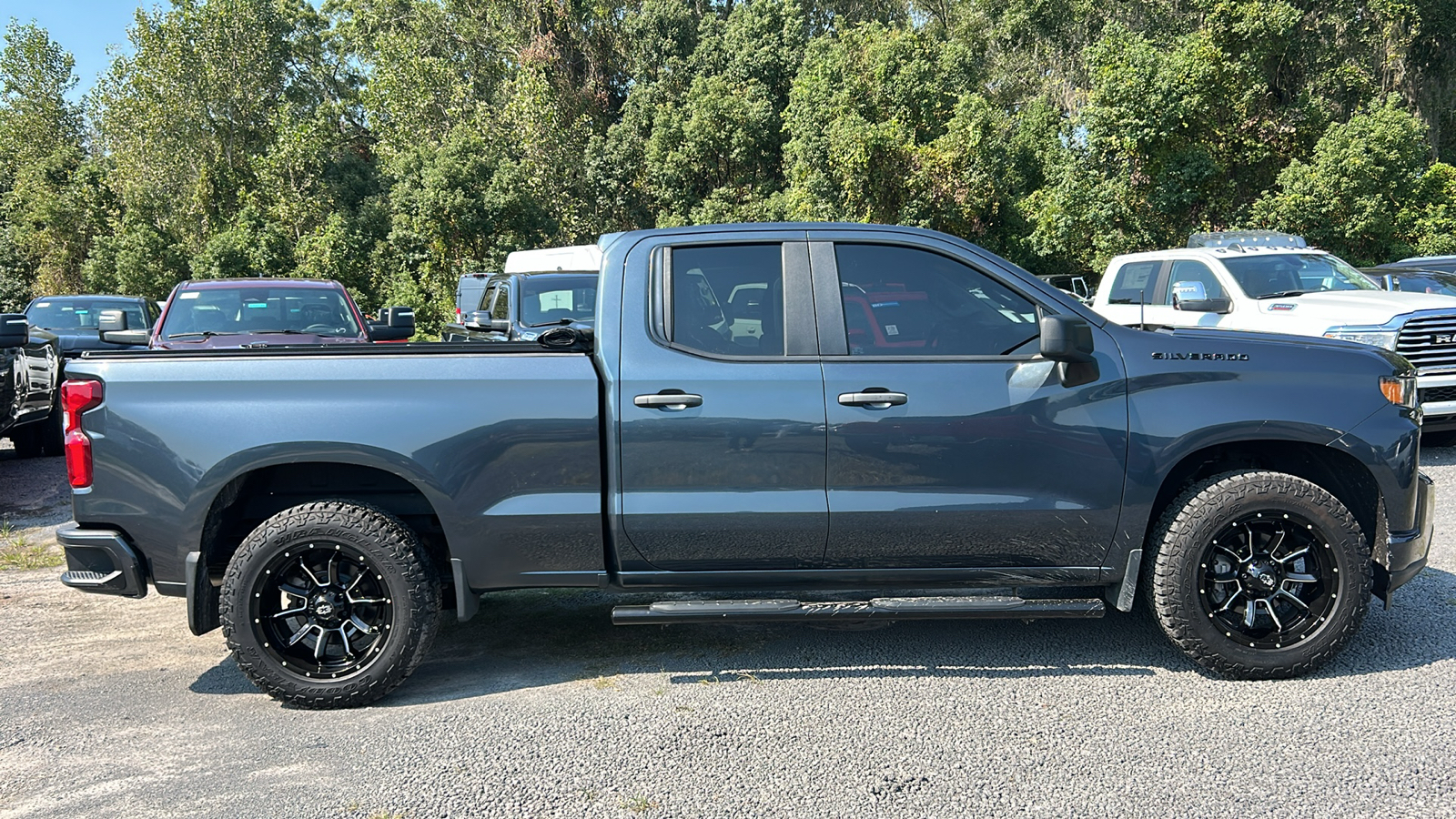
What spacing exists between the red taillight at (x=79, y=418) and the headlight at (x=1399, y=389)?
5.33 meters

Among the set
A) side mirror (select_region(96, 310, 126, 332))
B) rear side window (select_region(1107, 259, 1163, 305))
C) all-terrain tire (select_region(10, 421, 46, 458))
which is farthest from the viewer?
rear side window (select_region(1107, 259, 1163, 305))

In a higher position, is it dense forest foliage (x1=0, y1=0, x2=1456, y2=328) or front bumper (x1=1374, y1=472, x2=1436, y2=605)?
dense forest foliage (x1=0, y1=0, x2=1456, y2=328)

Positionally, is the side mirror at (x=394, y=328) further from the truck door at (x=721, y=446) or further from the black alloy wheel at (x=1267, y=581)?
the black alloy wheel at (x=1267, y=581)

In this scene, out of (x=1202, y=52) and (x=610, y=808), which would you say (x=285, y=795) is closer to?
(x=610, y=808)

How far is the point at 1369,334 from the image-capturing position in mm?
9242

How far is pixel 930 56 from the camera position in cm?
2555

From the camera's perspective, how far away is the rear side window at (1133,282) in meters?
11.5

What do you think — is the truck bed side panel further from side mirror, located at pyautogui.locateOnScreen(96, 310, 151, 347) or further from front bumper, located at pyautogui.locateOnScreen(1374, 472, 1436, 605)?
side mirror, located at pyautogui.locateOnScreen(96, 310, 151, 347)

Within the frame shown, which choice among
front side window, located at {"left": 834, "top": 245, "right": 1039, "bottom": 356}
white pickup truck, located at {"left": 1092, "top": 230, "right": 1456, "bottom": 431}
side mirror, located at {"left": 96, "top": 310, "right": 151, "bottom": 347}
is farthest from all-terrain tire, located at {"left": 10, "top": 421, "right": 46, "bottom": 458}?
white pickup truck, located at {"left": 1092, "top": 230, "right": 1456, "bottom": 431}

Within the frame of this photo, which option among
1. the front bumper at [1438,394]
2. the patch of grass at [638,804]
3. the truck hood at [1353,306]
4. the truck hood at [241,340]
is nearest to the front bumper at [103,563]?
the patch of grass at [638,804]

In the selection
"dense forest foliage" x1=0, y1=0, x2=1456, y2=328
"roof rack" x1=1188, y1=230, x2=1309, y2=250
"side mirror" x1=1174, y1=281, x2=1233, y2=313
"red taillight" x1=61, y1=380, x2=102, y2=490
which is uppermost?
"dense forest foliage" x1=0, y1=0, x2=1456, y2=328

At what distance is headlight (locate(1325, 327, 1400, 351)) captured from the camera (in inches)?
360

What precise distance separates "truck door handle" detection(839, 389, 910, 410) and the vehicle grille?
285 inches

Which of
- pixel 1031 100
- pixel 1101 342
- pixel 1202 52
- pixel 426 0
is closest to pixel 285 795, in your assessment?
pixel 1101 342
